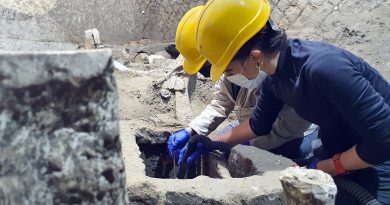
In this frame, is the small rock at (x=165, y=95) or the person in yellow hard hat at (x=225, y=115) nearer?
the person in yellow hard hat at (x=225, y=115)

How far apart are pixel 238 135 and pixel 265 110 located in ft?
1.26

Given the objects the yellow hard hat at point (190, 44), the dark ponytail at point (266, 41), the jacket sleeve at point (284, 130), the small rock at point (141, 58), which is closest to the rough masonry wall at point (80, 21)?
the small rock at point (141, 58)

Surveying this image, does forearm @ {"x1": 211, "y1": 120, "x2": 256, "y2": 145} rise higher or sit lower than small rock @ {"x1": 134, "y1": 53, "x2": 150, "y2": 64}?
higher

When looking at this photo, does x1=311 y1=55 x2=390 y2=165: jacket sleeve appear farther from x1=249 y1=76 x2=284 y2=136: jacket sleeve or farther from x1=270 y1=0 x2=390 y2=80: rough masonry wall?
x1=270 y1=0 x2=390 y2=80: rough masonry wall

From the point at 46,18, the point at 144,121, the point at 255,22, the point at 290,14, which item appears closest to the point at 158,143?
the point at 144,121

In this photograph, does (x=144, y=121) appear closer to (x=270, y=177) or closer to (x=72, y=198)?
(x=270, y=177)

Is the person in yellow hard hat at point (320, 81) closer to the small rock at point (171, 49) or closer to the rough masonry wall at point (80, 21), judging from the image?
the small rock at point (171, 49)

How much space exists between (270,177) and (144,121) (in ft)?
4.11

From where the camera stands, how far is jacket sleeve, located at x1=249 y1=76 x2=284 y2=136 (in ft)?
8.73

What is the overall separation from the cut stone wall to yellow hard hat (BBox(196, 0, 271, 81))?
4.60 feet

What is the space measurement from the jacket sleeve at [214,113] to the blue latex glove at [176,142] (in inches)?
7.0

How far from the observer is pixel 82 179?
3.37ft

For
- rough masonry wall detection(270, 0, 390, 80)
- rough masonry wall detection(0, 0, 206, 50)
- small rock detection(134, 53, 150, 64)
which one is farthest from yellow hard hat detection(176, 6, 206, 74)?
rough masonry wall detection(0, 0, 206, 50)

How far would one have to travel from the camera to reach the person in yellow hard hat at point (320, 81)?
2.09 metres
